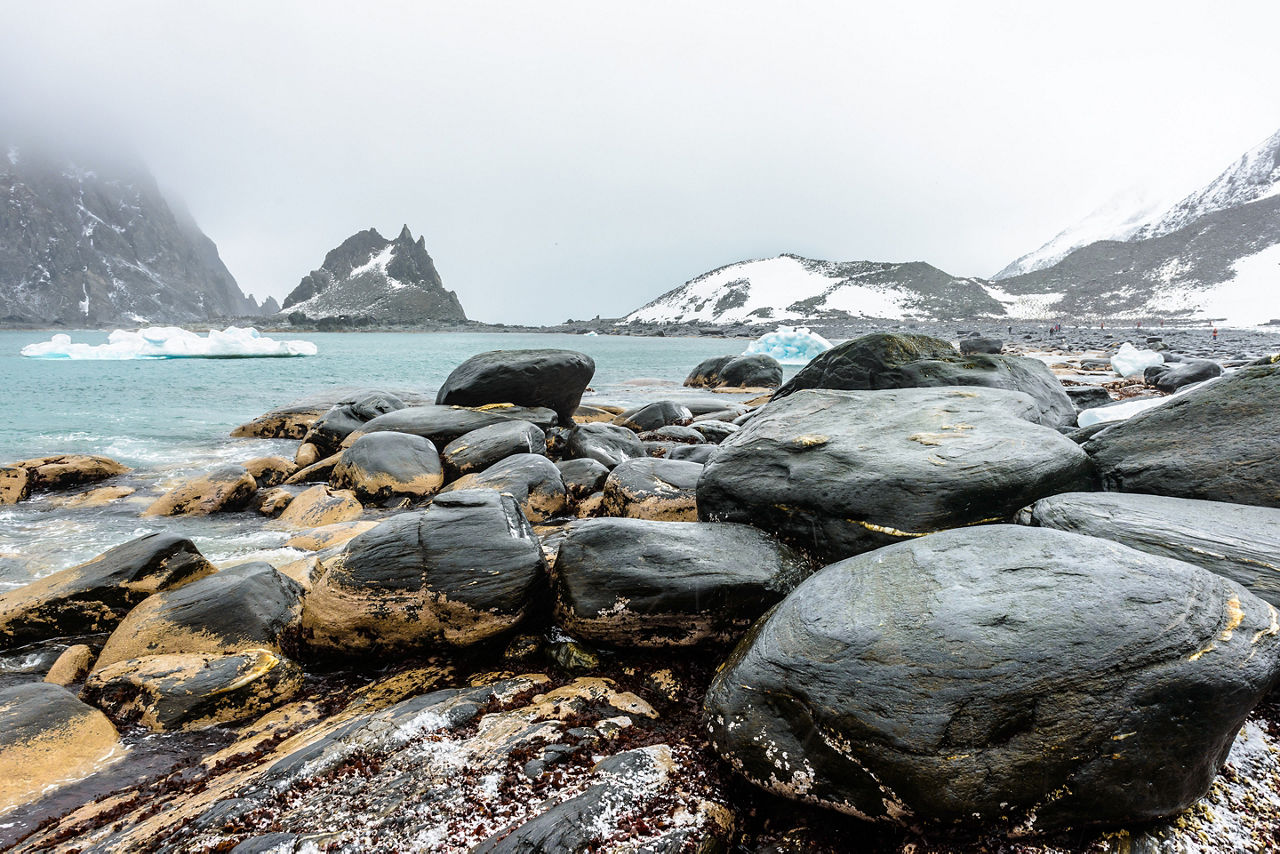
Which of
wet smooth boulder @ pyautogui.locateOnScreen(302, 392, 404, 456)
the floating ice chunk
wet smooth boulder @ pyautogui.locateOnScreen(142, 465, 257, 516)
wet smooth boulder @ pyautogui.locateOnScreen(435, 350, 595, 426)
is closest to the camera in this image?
wet smooth boulder @ pyautogui.locateOnScreen(142, 465, 257, 516)

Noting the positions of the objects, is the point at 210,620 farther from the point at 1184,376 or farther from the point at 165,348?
the point at 165,348

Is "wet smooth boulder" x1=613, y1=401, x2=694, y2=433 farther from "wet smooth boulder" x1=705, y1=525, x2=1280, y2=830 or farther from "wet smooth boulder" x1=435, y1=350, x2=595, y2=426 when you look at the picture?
"wet smooth boulder" x1=705, y1=525, x2=1280, y2=830

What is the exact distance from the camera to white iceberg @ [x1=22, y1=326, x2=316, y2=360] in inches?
2106

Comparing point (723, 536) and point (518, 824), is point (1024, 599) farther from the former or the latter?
point (518, 824)

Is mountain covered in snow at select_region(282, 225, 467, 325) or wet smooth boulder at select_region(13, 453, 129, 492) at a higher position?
mountain covered in snow at select_region(282, 225, 467, 325)

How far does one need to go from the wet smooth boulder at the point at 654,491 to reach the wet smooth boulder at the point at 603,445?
126 inches

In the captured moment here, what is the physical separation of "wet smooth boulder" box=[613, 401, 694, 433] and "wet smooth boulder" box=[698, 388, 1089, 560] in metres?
10.4

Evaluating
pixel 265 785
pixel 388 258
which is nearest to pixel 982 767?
pixel 265 785

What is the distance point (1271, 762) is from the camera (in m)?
2.96

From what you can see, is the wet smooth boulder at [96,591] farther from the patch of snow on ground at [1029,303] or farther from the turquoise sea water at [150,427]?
the patch of snow on ground at [1029,303]

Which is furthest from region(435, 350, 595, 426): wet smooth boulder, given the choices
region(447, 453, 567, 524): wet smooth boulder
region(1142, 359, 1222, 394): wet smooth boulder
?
region(1142, 359, 1222, 394): wet smooth boulder

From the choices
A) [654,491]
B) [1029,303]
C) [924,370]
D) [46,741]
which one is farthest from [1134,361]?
[1029,303]

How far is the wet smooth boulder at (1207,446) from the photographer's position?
14.2 feet

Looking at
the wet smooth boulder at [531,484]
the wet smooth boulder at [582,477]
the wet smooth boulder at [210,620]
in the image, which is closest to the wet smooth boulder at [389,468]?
the wet smooth boulder at [531,484]
